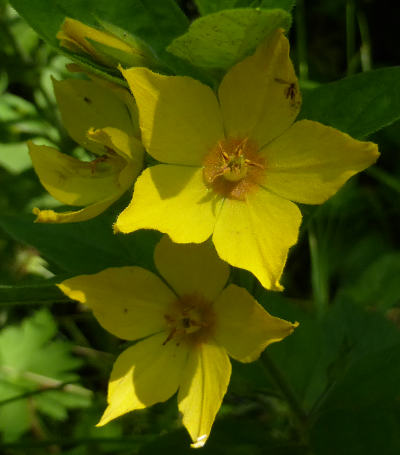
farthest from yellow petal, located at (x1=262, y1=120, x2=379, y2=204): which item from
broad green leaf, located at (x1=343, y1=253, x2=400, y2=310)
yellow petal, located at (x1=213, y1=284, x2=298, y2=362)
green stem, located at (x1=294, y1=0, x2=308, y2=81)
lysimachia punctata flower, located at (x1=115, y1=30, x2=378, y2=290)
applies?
broad green leaf, located at (x1=343, y1=253, x2=400, y2=310)

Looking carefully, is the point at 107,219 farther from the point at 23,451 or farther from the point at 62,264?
the point at 23,451

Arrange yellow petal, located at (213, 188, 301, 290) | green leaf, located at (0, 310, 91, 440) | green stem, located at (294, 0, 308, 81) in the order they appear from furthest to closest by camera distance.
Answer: green stem, located at (294, 0, 308, 81), green leaf, located at (0, 310, 91, 440), yellow petal, located at (213, 188, 301, 290)

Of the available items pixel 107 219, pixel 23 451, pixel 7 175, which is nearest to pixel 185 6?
pixel 7 175

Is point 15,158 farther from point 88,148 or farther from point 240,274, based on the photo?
point 240,274

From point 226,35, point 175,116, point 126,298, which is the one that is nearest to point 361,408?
→ point 126,298

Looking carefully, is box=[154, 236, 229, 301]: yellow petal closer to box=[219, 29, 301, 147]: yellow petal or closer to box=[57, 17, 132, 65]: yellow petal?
box=[219, 29, 301, 147]: yellow petal

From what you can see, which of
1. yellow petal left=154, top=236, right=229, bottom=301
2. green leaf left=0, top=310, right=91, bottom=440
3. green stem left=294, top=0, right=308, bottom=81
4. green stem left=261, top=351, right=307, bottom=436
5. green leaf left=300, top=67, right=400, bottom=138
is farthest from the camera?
green stem left=294, top=0, right=308, bottom=81
